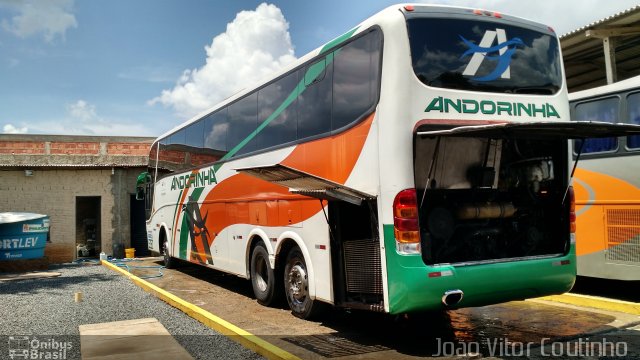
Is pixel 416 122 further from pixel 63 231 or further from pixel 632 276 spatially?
pixel 63 231

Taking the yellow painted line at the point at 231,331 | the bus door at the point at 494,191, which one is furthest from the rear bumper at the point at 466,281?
the yellow painted line at the point at 231,331

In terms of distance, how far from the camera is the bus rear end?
532 cm

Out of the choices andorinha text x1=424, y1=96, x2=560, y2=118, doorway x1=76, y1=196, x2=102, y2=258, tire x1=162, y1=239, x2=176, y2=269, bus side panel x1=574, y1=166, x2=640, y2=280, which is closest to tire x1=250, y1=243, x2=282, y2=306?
andorinha text x1=424, y1=96, x2=560, y2=118

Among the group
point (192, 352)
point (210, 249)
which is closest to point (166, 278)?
point (210, 249)

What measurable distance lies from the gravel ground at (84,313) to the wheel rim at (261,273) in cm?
137

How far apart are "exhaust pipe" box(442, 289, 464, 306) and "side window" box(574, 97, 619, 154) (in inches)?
175

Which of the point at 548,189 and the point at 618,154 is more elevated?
the point at 618,154

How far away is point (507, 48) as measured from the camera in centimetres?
607

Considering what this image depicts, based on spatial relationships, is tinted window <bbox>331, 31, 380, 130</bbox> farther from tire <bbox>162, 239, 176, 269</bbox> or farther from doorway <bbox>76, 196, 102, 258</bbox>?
doorway <bbox>76, 196, 102, 258</bbox>

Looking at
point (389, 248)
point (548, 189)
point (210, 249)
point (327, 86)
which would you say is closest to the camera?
point (389, 248)

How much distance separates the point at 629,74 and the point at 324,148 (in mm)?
14206

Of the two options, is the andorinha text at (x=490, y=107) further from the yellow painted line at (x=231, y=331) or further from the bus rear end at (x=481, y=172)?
the yellow painted line at (x=231, y=331)

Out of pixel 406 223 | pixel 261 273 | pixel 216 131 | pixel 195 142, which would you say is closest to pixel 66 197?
pixel 195 142

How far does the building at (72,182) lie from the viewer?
60.2 ft
